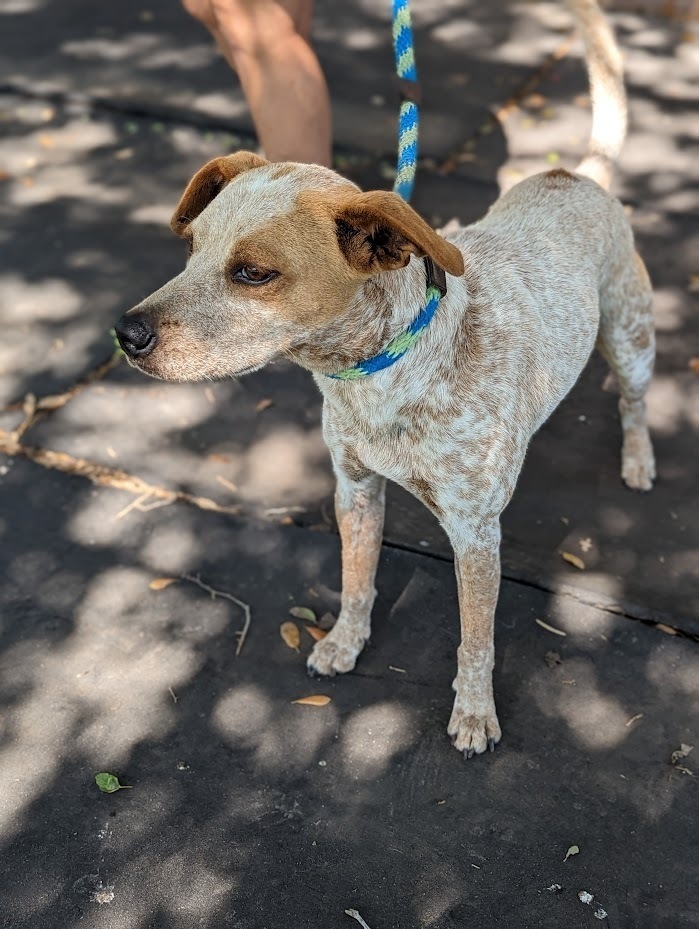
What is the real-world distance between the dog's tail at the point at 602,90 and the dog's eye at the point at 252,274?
1986 mm

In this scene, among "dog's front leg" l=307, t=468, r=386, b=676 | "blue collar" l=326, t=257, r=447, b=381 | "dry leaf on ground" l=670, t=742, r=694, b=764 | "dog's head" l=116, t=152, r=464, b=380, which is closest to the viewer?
"dog's head" l=116, t=152, r=464, b=380

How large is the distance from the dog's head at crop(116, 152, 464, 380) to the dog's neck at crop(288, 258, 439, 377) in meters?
0.04

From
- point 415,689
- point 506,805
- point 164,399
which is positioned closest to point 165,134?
point 164,399

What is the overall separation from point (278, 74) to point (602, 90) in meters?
1.36

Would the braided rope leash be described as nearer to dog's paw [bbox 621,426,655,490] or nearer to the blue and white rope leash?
the blue and white rope leash

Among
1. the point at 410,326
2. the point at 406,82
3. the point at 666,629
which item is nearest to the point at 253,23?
the point at 406,82

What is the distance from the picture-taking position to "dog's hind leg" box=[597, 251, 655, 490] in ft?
11.6

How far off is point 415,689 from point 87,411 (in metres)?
2.02

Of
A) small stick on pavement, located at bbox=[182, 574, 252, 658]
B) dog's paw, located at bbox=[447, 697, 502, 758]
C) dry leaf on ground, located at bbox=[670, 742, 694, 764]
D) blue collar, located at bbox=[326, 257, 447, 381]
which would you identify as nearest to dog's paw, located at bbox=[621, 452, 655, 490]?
dry leaf on ground, located at bbox=[670, 742, 694, 764]

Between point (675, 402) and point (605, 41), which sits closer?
point (605, 41)

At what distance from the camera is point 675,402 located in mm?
4441

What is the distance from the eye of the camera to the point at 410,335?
2594 mm

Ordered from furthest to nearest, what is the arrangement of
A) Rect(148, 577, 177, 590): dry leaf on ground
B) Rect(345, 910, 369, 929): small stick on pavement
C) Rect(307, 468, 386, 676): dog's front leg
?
Rect(148, 577, 177, 590): dry leaf on ground, Rect(307, 468, 386, 676): dog's front leg, Rect(345, 910, 369, 929): small stick on pavement

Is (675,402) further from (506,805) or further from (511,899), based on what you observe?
(511,899)
